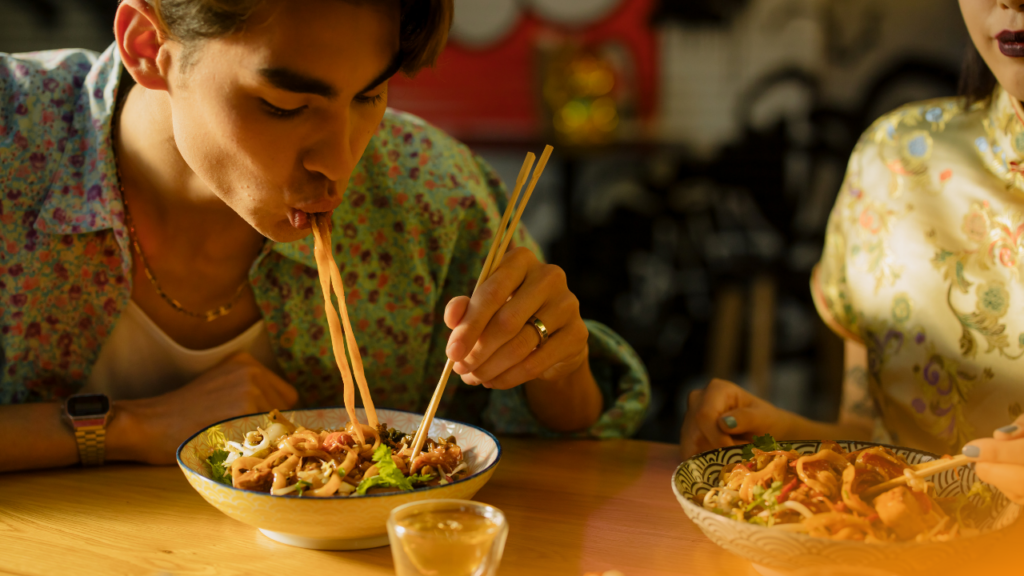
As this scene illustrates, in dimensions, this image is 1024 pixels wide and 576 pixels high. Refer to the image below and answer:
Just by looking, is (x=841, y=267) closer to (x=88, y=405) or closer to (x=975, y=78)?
(x=975, y=78)

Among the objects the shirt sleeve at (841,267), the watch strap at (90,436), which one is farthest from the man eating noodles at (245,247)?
the shirt sleeve at (841,267)

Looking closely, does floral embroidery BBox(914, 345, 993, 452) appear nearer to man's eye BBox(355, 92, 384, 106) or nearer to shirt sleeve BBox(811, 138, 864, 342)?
shirt sleeve BBox(811, 138, 864, 342)

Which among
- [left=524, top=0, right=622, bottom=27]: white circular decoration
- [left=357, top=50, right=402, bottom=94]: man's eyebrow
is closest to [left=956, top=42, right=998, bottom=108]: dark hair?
[left=357, top=50, right=402, bottom=94]: man's eyebrow

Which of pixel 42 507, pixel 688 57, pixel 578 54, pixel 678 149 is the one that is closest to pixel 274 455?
pixel 42 507

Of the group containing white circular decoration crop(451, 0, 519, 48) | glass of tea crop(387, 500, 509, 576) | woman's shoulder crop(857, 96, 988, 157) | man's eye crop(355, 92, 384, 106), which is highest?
white circular decoration crop(451, 0, 519, 48)

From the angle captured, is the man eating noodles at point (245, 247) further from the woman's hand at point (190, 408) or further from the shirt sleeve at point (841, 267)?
the shirt sleeve at point (841, 267)

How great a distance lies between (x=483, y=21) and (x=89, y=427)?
395 cm

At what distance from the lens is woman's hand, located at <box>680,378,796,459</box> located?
135cm

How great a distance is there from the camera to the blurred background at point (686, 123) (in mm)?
4320

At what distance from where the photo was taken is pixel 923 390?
1.60 metres

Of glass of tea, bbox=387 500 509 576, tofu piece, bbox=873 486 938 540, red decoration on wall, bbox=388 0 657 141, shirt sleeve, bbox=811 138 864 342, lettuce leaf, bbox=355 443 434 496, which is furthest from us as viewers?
red decoration on wall, bbox=388 0 657 141

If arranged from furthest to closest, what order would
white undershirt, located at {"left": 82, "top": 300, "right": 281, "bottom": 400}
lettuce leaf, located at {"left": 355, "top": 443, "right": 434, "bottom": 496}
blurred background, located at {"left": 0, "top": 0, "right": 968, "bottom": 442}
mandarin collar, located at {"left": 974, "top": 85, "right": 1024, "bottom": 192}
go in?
blurred background, located at {"left": 0, "top": 0, "right": 968, "bottom": 442}
white undershirt, located at {"left": 82, "top": 300, "right": 281, "bottom": 400}
mandarin collar, located at {"left": 974, "top": 85, "right": 1024, "bottom": 192}
lettuce leaf, located at {"left": 355, "top": 443, "right": 434, "bottom": 496}

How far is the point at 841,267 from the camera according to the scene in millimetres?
1746

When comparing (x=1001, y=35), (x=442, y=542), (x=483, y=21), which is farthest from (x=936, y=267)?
(x=483, y=21)
